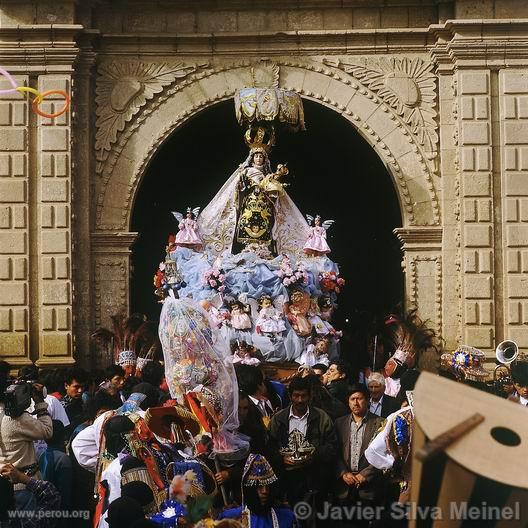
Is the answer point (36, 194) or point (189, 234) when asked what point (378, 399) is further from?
point (36, 194)

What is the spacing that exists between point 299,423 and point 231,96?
1011cm

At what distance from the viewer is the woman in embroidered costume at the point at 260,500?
9164mm

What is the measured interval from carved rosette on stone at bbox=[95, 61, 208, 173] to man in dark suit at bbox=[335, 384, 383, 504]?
33.7 feet

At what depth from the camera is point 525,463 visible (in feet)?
17.6

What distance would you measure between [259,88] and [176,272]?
2.96 metres

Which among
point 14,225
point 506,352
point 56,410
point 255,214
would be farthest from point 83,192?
point 56,410

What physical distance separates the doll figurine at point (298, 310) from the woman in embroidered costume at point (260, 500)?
29.9 ft

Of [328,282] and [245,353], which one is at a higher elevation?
[328,282]

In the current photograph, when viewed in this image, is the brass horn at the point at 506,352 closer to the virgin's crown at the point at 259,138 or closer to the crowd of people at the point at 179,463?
the virgin's crown at the point at 259,138

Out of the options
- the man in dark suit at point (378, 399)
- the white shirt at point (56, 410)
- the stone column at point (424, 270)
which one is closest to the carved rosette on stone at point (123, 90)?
the stone column at point (424, 270)

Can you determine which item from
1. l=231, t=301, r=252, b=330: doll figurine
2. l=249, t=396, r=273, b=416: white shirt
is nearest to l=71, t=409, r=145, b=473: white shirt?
l=249, t=396, r=273, b=416: white shirt

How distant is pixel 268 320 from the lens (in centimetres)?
1820

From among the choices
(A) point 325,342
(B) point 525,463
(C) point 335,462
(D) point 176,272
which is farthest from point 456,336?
(B) point 525,463

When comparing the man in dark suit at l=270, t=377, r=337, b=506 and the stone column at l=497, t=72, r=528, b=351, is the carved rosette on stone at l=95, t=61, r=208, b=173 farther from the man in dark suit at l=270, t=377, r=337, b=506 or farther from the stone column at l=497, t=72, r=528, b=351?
the man in dark suit at l=270, t=377, r=337, b=506
